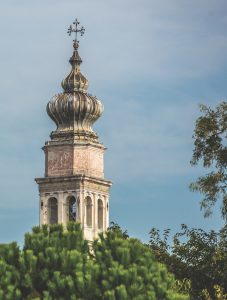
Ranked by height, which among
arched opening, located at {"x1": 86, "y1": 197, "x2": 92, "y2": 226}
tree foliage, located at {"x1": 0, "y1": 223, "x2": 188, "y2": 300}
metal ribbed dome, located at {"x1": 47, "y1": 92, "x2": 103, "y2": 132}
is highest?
metal ribbed dome, located at {"x1": 47, "y1": 92, "x2": 103, "y2": 132}

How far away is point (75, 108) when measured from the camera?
405 ft

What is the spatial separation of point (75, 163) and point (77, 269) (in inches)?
2520

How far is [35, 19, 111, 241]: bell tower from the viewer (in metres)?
120

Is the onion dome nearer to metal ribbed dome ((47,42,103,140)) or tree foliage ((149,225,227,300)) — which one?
metal ribbed dome ((47,42,103,140))

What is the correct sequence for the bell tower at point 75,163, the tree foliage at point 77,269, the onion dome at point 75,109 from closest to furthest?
the tree foliage at point 77,269 → the bell tower at point 75,163 → the onion dome at point 75,109

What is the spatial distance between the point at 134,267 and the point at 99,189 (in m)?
63.2

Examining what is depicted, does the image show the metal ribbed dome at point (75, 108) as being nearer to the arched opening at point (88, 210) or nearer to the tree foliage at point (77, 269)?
the arched opening at point (88, 210)

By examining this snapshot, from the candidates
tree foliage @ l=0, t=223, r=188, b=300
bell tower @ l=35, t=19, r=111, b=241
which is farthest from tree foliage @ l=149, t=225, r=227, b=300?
bell tower @ l=35, t=19, r=111, b=241

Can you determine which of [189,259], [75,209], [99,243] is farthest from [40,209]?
[99,243]

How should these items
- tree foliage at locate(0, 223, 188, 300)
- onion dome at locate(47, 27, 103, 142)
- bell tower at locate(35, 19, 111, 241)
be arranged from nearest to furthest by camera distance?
tree foliage at locate(0, 223, 188, 300)
bell tower at locate(35, 19, 111, 241)
onion dome at locate(47, 27, 103, 142)

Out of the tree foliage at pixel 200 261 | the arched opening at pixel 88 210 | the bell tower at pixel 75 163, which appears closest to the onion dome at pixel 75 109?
the bell tower at pixel 75 163

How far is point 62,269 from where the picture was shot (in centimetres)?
5794

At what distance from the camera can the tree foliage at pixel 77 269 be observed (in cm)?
5703

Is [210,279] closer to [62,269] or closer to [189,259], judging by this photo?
[189,259]
